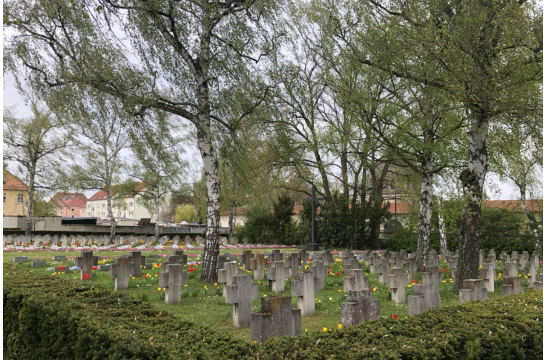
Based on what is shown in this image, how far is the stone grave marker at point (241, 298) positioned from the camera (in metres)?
6.40

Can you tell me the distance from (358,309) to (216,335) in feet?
7.51

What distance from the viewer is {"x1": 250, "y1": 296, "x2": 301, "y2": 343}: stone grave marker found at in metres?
4.63

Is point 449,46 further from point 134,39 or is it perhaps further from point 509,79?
point 134,39

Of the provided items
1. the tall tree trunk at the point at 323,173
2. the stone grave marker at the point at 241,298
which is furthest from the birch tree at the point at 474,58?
the tall tree trunk at the point at 323,173

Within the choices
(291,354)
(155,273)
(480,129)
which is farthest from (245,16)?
(291,354)

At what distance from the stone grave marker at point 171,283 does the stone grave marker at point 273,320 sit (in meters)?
3.84

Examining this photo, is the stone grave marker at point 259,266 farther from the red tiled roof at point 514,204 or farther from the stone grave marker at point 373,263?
the red tiled roof at point 514,204

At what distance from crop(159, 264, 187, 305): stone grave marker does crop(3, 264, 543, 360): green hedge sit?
2903 millimetres

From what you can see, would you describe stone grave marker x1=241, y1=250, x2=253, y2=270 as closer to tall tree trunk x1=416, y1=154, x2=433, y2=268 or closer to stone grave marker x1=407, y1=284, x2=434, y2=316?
tall tree trunk x1=416, y1=154, x2=433, y2=268

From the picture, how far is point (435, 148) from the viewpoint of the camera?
478 inches

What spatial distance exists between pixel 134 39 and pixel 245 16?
285 cm

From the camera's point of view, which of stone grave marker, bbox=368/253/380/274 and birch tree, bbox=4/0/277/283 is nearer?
birch tree, bbox=4/0/277/283

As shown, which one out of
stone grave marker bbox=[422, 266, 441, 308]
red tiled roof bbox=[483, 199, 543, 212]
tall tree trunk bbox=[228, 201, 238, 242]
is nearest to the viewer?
stone grave marker bbox=[422, 266, 441, 308]

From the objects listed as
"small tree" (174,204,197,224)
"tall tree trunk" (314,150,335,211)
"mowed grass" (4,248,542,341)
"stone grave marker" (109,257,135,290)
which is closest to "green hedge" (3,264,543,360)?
"mowed grass" (4,248,542,341)
